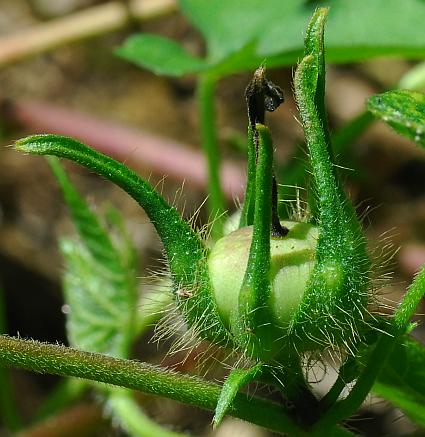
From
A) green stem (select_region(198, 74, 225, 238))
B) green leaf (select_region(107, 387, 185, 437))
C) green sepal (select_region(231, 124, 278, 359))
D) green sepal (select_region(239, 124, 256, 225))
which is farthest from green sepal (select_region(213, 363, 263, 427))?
green stem (select_region(198, 74, 225, 238))

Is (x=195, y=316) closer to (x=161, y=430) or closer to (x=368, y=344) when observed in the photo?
(x=368, y=344)

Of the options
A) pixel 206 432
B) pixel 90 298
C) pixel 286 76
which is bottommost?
pixel 206 432

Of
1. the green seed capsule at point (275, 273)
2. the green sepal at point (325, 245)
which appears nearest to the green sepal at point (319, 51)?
the green sepal at point (325, 245)

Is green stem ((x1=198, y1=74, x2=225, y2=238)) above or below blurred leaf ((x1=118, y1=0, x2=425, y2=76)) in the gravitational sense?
below

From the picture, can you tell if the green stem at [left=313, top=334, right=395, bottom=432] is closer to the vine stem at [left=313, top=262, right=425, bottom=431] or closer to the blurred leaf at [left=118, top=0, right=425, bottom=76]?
the vine stem at [left=313, top=262, right=425, bottom=431]

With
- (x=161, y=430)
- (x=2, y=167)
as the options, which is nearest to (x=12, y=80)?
(x=2, y=167)

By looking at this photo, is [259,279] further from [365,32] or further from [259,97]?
[365,32]
